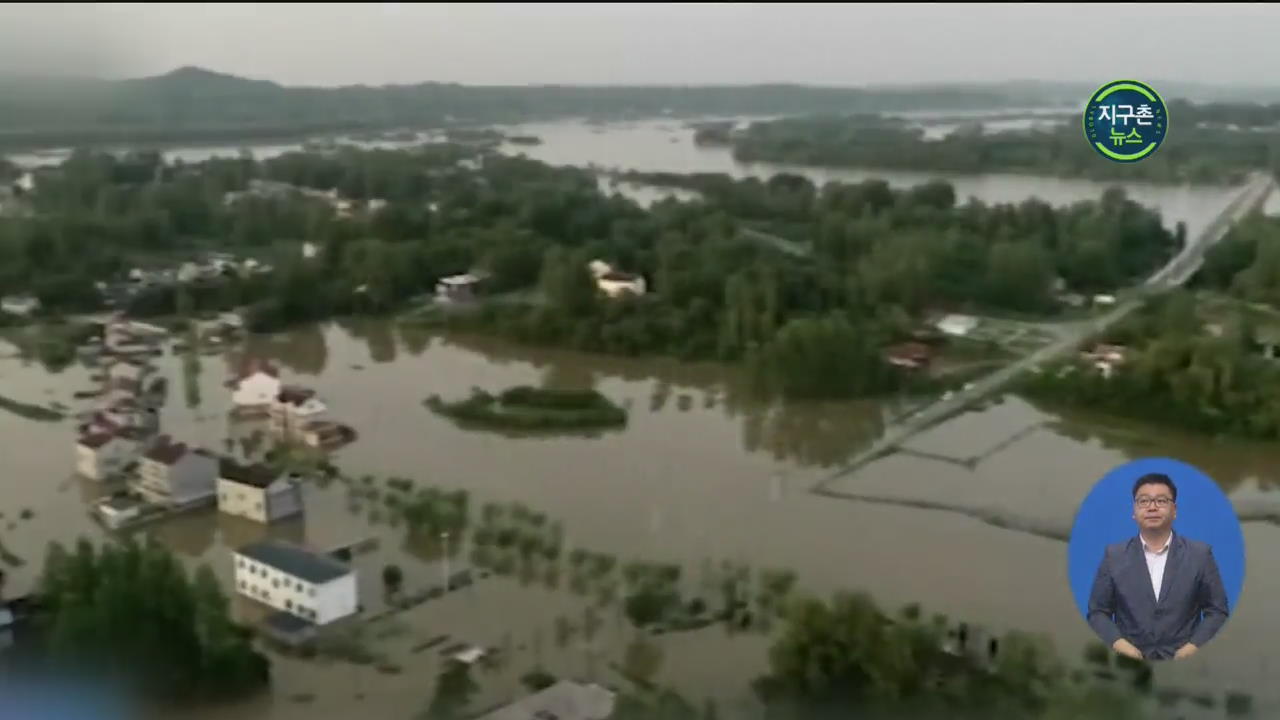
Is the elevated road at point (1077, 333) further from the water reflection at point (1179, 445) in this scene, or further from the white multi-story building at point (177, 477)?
the white multi-story building at point (177, 477)

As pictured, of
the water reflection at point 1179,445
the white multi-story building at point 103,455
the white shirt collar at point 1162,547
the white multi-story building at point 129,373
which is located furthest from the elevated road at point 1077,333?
the white multi-story building at point 129,373

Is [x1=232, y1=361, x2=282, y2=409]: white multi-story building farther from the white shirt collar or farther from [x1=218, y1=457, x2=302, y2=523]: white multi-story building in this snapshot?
the white shirt collar

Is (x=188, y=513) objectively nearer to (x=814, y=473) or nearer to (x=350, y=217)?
(x=814, y=473)

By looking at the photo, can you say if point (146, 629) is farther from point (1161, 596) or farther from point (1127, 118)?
point (1127, 118)

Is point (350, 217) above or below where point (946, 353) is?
above

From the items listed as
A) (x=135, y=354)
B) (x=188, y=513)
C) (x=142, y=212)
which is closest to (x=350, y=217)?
(x=142, y=212)

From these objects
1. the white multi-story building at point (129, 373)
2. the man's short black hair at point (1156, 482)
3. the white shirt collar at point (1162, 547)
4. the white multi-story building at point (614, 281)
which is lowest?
the white multi-story building at point (129, 373)

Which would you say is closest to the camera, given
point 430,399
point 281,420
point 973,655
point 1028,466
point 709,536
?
point 973,655
